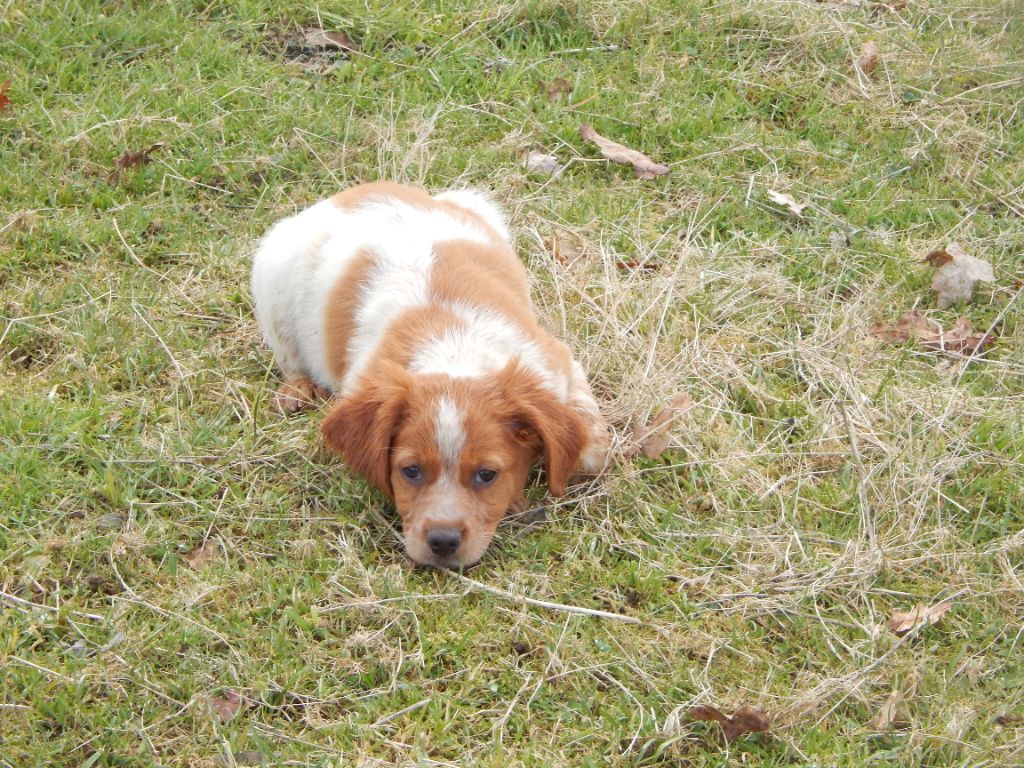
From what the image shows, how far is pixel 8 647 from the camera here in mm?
3941

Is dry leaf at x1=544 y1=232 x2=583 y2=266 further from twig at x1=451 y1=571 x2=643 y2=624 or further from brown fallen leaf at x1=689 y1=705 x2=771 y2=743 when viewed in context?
brown fallen leaf at x1=689 y1=705 x2=771 y2=743

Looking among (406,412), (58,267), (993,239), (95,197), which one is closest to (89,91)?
(95,197)

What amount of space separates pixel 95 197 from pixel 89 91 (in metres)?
1.01

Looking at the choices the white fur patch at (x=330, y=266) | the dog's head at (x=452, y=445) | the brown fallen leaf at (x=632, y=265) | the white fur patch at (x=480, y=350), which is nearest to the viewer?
the dog's head at (x=452, y=445)

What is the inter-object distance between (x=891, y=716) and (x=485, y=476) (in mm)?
1558

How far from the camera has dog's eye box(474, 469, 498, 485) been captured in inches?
175

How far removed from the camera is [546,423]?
451cm

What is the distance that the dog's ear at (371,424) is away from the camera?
4.47m

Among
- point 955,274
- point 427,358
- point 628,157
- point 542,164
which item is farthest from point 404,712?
point 628,157

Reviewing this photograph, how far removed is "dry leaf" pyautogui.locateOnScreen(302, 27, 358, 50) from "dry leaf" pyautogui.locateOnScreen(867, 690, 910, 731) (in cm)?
522

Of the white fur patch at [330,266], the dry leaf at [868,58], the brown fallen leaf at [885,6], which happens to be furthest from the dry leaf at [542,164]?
the brown fallen leaf at [885,6]

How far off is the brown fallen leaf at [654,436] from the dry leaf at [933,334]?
1.25m

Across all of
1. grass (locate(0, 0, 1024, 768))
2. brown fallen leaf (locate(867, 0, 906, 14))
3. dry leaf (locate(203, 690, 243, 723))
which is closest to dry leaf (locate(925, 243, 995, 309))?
grass (locate(0, 0, 1024, 768))

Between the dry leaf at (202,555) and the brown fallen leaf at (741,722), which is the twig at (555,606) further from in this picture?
the dry leaf at (202,555)
